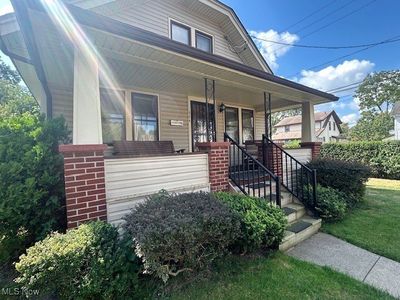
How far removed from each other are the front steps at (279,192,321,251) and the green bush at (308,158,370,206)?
153cm

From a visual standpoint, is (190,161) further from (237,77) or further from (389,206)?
(389,206)

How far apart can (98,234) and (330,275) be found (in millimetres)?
2867

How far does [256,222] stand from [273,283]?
0.71 m

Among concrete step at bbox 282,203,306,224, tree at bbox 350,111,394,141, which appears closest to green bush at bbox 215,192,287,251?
concrete step at bbox 282,203,306,224

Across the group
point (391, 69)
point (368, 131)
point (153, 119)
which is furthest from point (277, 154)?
point (391, 69)

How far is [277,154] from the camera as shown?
622 cm

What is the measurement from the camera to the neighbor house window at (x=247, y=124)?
911cm

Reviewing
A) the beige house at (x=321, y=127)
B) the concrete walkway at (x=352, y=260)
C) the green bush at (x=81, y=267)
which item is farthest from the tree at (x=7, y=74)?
the beige house at (x=321, y=127)

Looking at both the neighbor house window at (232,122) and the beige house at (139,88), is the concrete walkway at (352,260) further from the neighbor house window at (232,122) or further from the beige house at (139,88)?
the neighbor house window at (232,122)

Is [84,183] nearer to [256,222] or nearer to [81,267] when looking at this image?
[81,267]

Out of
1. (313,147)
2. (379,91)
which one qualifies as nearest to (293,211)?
(313,147)

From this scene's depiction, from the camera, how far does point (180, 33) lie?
291 inches

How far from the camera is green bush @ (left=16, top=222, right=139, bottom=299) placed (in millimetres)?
2035

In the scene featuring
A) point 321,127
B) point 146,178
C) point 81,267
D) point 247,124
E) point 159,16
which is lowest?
point 81,267
